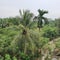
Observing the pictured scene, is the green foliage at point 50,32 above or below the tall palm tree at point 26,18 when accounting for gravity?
below

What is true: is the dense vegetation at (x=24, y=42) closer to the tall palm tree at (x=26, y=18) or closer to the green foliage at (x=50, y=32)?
the tall palm tree at (x=26, y=18)

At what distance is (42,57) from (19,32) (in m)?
7.42

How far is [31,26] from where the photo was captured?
34906 millimetres

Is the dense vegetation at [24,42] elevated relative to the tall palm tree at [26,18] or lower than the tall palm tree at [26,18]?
lower

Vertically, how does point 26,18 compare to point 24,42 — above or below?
above

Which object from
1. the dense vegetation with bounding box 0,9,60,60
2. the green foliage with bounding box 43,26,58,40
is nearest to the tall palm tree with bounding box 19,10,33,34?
the dense vegetation with bounding box 0,9,60,60

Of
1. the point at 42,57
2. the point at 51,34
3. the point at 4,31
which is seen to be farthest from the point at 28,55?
the point at 51,34

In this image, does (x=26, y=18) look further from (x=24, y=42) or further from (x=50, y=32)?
(x=50, y=32)

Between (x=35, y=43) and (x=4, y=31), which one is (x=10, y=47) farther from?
(x=4, y=31)

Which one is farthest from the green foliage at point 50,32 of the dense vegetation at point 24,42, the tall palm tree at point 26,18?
the tall palm tree at point 26,18

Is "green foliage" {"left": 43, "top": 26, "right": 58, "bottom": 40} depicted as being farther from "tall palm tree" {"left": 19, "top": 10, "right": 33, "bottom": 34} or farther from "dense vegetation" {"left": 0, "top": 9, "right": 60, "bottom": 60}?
"tall palm tree" {"left": 19, "top": 10, "right": 33, "bottom": 34}

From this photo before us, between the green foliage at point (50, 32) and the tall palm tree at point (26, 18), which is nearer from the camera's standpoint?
the tall palm tree at point (26, 18)

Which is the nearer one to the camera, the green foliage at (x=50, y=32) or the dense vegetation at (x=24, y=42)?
the dense vegetation at (x=24, y=42)

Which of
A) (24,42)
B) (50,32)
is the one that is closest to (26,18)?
(24,42)
